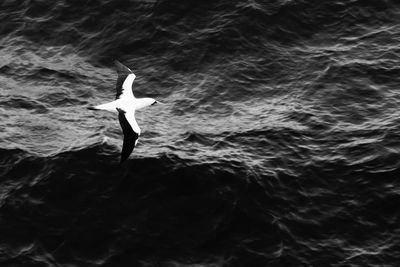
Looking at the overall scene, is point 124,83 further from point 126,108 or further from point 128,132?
point 128,132

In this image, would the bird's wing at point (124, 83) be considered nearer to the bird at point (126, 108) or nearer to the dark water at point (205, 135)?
the bird at point (126, 108)

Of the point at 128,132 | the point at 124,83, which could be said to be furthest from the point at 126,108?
the point at 124,83

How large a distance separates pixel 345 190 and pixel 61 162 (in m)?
13.6

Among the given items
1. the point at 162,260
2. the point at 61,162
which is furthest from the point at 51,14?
the point at 162,260

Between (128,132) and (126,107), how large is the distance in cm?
196

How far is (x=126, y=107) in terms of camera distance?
33094mm

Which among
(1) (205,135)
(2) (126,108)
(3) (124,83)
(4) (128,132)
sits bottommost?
(1) (205,135)

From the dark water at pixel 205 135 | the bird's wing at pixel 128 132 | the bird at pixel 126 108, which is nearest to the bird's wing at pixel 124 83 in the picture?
the bird at pixel 126 108

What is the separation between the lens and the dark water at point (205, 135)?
31266 millimetres

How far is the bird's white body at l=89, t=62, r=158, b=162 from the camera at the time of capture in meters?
31.0

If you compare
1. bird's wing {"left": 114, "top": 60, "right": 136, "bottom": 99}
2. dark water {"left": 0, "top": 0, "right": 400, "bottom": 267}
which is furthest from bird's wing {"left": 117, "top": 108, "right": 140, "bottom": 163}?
dark water {"left": 0, "top": 0, "right": 400, "bottom": 267}

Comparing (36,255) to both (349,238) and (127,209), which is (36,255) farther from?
(349,238)

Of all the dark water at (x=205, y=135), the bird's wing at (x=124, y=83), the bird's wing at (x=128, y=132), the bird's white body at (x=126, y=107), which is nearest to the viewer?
the bird's wing at (x=128, y=132)

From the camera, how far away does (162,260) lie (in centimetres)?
3042
